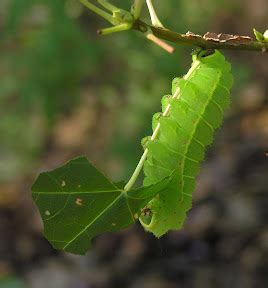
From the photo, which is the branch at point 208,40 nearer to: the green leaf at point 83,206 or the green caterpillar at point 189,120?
the green caterpillar at point 189,120

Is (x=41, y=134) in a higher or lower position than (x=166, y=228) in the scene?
lower

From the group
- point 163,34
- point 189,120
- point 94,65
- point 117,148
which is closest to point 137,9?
point 163,34

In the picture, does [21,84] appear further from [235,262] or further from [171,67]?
[235,262]

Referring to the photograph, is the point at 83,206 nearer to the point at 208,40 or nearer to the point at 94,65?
the point at 208,40

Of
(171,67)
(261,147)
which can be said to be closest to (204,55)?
(171,67)

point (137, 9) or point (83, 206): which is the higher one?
point (137, 9)

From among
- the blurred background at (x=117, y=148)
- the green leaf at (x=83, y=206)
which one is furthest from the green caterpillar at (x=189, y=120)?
the blurred background at (x=117, y=148)
